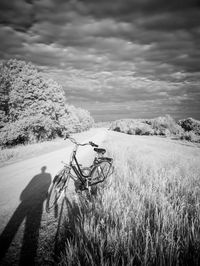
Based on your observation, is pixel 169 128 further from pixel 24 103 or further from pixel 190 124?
pixel 24 103

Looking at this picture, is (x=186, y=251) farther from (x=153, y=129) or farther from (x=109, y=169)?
(x=153, y=129)

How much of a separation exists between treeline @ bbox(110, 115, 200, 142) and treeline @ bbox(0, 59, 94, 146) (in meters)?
30.0

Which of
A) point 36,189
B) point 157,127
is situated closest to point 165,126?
point 157,127

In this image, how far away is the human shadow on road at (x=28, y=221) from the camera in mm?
3236

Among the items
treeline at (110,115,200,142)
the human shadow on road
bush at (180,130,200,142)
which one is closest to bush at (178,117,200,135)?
treeline at (110,115,200,142)

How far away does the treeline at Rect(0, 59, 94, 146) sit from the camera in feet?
65.7

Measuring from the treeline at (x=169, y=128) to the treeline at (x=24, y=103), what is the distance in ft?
98.3

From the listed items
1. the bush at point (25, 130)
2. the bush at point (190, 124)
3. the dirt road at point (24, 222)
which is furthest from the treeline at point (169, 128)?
the dirt road at point (24, 222)

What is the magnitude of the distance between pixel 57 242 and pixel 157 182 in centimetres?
409

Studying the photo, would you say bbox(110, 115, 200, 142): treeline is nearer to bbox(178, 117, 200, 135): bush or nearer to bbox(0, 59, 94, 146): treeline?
bbox(178, 117, 200, 135): bush

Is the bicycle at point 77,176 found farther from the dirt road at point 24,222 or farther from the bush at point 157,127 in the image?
the bush at point 157,127

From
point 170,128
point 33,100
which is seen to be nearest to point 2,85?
point 33,100

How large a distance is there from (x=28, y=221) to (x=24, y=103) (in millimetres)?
20394

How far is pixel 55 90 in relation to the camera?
2720 centimetres
